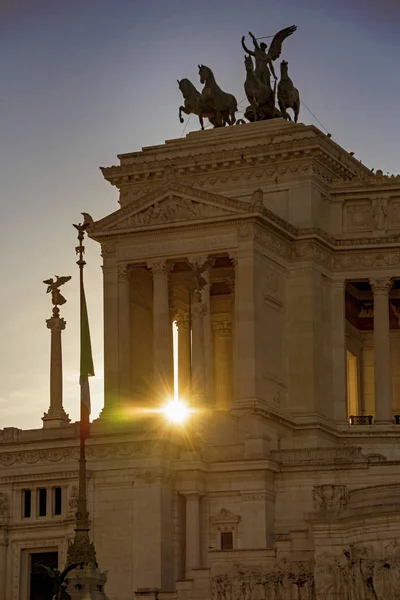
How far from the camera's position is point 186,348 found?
382 feet

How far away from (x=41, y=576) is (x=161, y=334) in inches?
618

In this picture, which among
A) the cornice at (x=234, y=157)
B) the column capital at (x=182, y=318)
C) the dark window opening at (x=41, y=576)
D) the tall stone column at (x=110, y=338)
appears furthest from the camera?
the column capital at (x=182, y=318)

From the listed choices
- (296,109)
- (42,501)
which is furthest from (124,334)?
(296,109)

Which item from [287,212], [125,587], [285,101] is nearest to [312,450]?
[125,587]

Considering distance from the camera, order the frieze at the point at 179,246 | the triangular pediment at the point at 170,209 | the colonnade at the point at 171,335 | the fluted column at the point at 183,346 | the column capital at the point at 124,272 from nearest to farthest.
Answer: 1. the colonnade at the point at 171,335
2. the triangular pediment at the point at 170,209
3. the frieze at the point at 179,246
4. the column capital at the point at 124,272
5. the fluted column at the point at 183,346

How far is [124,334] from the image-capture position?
109750 millimetres

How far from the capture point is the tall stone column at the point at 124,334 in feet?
358

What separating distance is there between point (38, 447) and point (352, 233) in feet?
77.1

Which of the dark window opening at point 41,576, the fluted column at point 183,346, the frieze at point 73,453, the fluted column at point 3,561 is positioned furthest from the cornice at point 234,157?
the dark window opening at point 41,576

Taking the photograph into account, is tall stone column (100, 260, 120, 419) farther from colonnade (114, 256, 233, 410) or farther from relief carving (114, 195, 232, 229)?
relief carving (114, 195, 232, 229)

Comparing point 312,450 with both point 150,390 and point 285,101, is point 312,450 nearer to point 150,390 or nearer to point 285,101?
point 150,390

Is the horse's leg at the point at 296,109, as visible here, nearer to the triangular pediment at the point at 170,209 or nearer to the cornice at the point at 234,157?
the cornice at the point at 234,157

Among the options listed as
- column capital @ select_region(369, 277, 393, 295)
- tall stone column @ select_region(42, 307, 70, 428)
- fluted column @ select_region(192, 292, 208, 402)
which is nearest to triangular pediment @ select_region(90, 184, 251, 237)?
fluted column @ select_region(192, 292, 208, 402)

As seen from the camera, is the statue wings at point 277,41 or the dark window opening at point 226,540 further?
the statue wings at point 277,41
